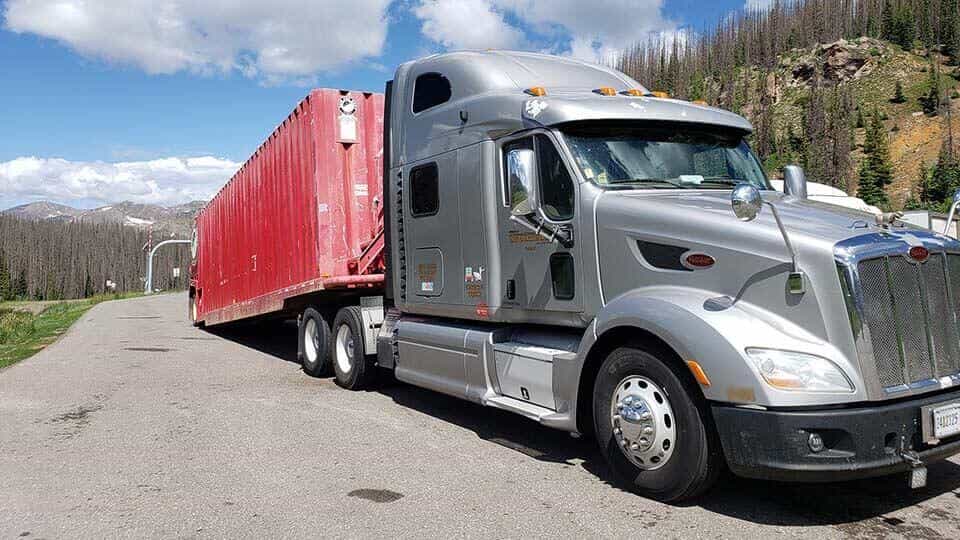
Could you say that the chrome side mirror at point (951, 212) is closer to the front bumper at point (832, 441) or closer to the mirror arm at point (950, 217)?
the mirror arm at point (950, 217)

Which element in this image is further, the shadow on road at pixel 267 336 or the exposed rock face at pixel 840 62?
the exposed rock face at pixel 840 62

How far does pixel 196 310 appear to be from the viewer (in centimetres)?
1941

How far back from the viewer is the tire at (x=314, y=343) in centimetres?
992

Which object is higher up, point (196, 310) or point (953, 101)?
point (953, 101)

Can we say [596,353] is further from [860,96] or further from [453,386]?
[860,96]

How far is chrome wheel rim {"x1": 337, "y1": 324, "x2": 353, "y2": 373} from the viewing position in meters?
9.19

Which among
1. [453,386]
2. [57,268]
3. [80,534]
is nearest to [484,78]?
[453,386]

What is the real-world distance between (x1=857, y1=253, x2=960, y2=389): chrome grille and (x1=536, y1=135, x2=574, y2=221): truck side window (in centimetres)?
210

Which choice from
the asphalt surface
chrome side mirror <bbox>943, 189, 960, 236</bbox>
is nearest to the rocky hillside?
chrome side mirror <bbox>943, 189, 960, 236</bbox>

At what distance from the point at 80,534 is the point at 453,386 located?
3216 mm

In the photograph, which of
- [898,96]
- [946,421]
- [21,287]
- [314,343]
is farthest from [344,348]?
[21,287]

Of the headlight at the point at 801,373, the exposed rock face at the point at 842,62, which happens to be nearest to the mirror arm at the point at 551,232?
the headlight at the point at 801,373

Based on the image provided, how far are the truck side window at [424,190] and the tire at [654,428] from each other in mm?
2819

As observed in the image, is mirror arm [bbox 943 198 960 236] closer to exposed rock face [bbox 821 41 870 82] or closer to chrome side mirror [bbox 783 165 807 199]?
chrome side mirror [bbox 783 165 807 199]
